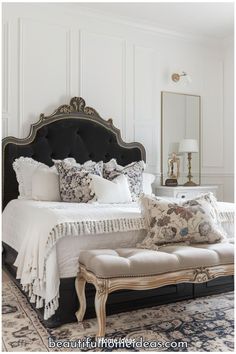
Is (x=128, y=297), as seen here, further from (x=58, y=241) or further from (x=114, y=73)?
(x=114, y=73)

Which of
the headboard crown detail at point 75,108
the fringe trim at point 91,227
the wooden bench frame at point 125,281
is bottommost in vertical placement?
the wooden bench frame at point 125,281

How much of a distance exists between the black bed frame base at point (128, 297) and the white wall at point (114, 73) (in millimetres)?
2043

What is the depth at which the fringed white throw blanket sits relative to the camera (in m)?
2.12

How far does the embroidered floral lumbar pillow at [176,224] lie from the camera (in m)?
2.35

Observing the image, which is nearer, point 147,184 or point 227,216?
point 227,216

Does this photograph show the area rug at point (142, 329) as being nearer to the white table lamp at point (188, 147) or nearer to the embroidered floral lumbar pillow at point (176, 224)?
the embroidered floral lumbar pillow at point (176, 224)

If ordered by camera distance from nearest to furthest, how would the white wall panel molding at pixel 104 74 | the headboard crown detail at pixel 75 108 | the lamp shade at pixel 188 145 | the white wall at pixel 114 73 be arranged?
the white wall at pixel 114 73 → the headboard crown detail at pixel 75 108 → the white wall panel molding at pixel 104 74 → the lamp shade at pixel 188 145

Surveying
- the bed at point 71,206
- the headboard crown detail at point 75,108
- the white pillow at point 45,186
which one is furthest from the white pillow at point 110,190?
the headboard crown detail at point 75,108

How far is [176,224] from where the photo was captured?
2.36m

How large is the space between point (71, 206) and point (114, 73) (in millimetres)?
2198

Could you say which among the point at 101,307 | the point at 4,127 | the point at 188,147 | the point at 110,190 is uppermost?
the point at 4,127

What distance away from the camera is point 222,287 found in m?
2.79

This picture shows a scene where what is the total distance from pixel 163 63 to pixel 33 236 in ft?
10.4

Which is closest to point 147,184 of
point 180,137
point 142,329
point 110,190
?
point 110,190
